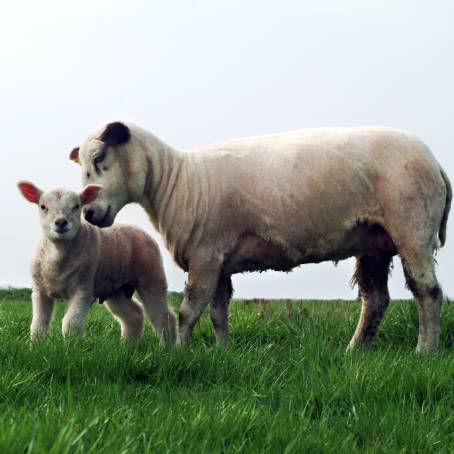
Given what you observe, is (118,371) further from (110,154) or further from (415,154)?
(415,154)

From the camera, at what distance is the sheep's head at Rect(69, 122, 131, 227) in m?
5.82

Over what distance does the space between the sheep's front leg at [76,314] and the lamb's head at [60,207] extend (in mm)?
487

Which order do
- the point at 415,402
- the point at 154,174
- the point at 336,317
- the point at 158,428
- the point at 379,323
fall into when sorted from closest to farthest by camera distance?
the point at 158,428
the point at 415,402
the point at 154,174
the point at 379,323
the point at 336,317

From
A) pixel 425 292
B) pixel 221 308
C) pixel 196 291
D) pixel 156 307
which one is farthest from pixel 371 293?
pixel 156 307

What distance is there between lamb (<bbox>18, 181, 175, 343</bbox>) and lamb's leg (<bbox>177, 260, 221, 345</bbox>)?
0.72 ft

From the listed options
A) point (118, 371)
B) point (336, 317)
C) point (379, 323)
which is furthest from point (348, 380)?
point (336, 317)

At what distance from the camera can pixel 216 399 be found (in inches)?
164

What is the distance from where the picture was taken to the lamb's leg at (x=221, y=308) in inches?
245

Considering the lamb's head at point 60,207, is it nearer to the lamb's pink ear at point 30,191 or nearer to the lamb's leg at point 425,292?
the lamb's pink ear at point 30,191

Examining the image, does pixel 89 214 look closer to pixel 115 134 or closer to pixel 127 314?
pixel 115 134

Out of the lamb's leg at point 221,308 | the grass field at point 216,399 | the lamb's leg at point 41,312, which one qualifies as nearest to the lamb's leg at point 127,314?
the lamb's leg at point 41,312

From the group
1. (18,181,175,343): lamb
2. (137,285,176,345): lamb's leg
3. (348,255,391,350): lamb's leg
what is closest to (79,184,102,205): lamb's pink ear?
(18,181,175,343): lamb

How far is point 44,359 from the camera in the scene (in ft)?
14.9

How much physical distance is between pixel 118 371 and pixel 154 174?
6.54ft
